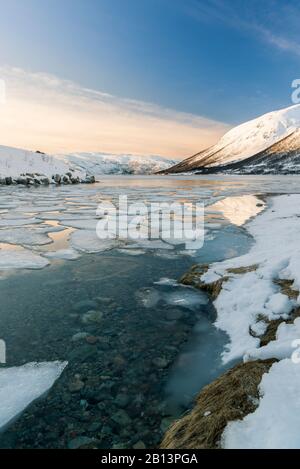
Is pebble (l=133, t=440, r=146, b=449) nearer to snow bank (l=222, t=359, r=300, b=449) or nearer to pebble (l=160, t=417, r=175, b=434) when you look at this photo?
pebble (l=160, t=417, r=175, b=434)

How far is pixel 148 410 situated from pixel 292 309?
2.73 m

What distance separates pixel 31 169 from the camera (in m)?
50.0

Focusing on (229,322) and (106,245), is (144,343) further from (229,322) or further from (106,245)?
(106,245)

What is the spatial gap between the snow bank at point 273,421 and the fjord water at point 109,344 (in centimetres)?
92

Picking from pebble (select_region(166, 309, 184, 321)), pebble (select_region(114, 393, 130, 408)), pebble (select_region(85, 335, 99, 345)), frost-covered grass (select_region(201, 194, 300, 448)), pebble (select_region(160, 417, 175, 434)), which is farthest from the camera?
pebble (select_region(166, 309, 184, 321))

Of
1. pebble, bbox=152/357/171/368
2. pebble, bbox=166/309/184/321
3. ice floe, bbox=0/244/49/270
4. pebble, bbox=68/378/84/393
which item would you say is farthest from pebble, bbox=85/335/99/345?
ice floe, bbox=0/244/49/270

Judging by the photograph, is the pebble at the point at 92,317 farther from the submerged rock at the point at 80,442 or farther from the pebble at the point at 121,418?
the submerged rock at the point at 80,442

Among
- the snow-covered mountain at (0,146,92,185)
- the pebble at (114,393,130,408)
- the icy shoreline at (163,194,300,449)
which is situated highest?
the snow-covered mountain at (0,146,92,185)

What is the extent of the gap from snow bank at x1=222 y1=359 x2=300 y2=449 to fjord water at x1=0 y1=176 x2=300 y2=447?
0.92 m

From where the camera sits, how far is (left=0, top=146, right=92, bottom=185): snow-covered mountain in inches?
1832

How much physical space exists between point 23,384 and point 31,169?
5043 cm

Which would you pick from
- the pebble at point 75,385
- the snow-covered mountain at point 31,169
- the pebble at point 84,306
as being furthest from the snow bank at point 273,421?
the snow-covered mountain at point 31,169
